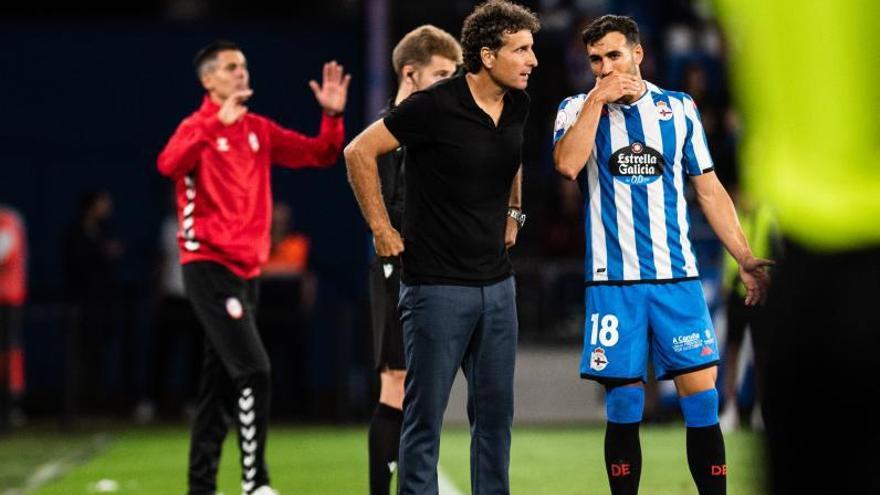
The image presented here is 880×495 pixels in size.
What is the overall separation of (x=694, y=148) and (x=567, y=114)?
53 cm

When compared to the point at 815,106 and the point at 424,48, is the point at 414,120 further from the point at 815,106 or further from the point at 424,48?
the point at 815,106

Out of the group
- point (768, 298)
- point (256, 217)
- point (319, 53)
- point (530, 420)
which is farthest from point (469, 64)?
point (319, 53)

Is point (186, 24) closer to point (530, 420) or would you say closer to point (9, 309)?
point (9, 309)

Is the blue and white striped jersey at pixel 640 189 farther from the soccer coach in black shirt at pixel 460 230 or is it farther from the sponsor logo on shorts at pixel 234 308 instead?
the sponsor logo on shorts at pixel 234 308

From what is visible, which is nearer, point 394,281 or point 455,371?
point 455,371

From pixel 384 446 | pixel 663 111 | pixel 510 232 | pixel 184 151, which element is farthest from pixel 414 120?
pixel 184 151

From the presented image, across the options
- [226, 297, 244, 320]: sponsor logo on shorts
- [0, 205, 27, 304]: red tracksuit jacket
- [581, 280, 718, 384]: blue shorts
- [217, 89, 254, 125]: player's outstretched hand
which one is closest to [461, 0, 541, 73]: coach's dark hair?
[581, 280, 718, 384]: blue shorts

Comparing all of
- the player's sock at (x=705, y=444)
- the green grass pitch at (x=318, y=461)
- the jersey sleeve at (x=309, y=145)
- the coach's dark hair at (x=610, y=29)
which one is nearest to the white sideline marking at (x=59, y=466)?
the green grass pitch at (x=318, y=461)

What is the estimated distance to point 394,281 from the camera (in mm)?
6430

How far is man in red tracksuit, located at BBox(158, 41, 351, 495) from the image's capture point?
281 inches

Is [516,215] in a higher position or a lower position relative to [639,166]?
lower

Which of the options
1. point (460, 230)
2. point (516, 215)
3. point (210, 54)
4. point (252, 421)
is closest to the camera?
point (460, 230)

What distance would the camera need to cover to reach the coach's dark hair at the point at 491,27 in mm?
5559

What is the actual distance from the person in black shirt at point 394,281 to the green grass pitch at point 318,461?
6.78 ft
